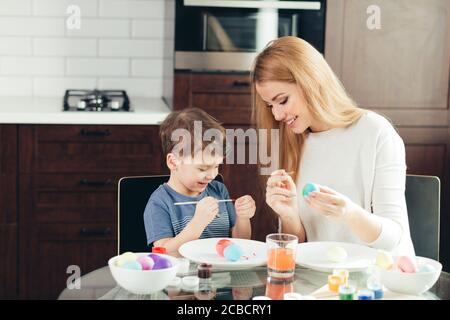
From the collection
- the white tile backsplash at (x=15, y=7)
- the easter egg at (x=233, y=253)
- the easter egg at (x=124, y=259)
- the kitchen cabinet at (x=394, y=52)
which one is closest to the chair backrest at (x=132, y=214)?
the easter egg at (x=233, y=253)

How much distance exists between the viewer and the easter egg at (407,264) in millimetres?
1660

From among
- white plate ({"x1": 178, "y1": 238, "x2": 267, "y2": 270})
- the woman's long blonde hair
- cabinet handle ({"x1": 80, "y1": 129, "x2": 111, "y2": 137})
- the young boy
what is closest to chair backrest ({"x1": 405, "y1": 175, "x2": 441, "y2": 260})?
the woman's long blonde hair

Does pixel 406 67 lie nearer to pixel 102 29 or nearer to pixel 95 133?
pixel 95 133

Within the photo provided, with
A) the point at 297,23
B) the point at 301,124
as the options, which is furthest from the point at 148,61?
the point at 301,124

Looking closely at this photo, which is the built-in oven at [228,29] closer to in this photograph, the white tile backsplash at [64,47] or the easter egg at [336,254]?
the white tile backsplash at [64,47]

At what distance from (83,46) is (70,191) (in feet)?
2.79

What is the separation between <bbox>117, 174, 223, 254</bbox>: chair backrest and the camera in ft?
7.21

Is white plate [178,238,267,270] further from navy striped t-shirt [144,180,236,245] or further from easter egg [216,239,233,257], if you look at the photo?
navy striped t-shirt [144,180,236,245]

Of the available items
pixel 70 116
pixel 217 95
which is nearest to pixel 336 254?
Answer: pixel 217 95

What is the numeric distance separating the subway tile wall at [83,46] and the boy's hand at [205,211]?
168 cm

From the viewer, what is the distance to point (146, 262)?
5.35 ft

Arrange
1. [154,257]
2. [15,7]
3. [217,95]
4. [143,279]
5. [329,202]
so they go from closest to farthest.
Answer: [143,279], [154,257], [329,202], [217,95], [15,7]

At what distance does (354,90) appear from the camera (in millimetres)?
3289
